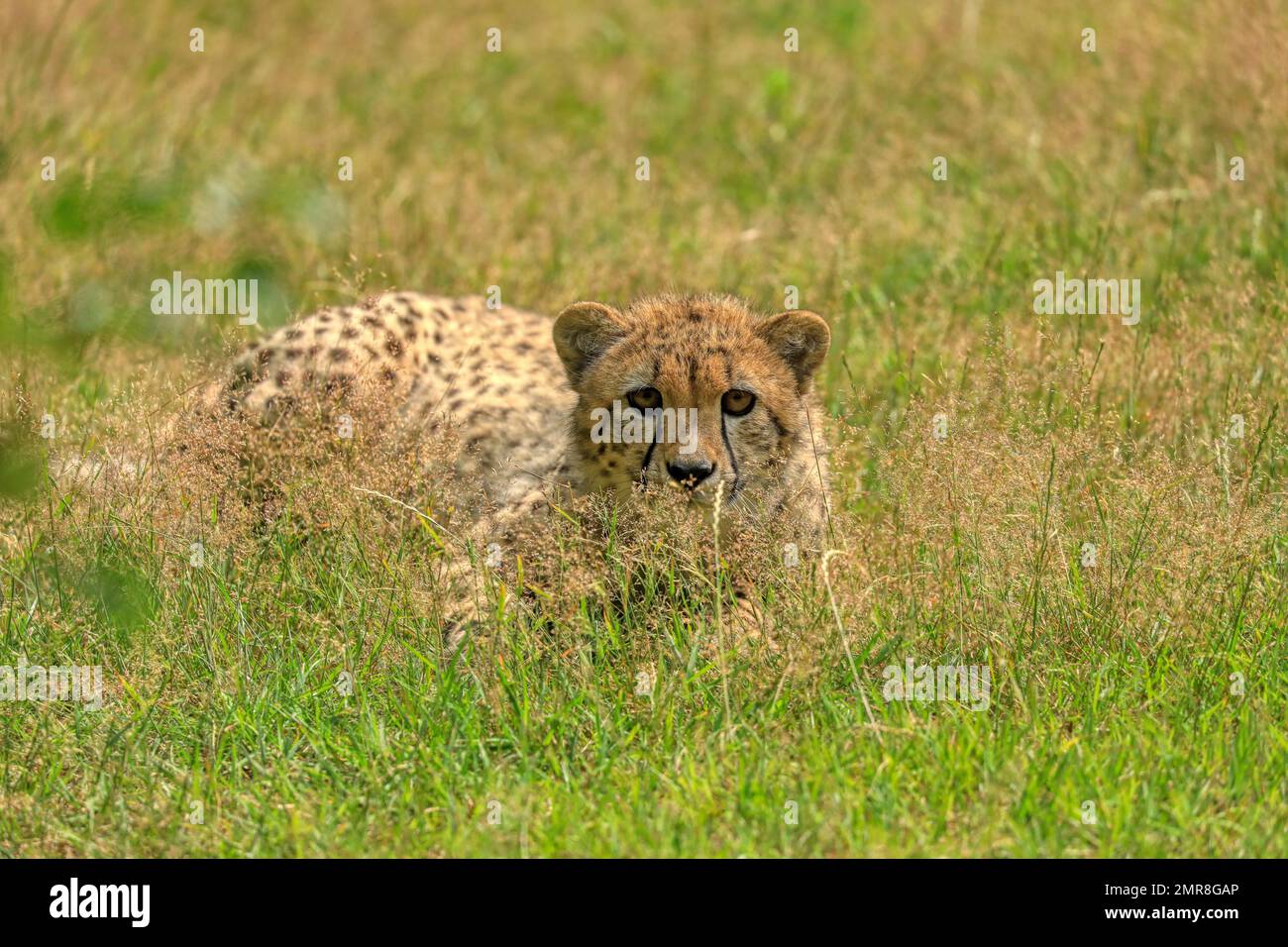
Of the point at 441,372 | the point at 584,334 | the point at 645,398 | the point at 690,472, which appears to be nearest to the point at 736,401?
the point at 645,398

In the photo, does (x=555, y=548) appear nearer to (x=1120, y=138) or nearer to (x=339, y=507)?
(x=339, y=507)

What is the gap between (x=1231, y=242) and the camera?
7.22 metres

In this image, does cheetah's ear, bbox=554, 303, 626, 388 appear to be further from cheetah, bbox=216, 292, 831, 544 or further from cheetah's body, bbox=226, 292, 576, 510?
cheetah's body, bbox=226, 292, 576, 510

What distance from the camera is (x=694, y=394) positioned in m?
4.88

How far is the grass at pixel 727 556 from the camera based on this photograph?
3.69 meters

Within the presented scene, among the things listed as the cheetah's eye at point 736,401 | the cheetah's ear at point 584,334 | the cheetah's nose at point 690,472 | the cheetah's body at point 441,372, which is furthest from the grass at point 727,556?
the cheetah's ear at point 584,334

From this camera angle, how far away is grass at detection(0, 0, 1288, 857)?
3.69 meters

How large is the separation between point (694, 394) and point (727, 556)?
486mm

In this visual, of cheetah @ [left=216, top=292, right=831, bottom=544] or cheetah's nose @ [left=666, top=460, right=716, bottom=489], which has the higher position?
cheetah @ [left=216, top=292, right=831, bottom=544]

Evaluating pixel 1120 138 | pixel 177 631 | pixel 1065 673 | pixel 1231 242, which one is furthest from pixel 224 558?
pixel 1120 138

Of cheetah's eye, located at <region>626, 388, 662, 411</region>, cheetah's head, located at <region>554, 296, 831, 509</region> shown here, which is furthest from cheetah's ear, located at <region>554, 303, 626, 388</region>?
cheetah's eye, located at <region>626, 388, 662, 411</region>

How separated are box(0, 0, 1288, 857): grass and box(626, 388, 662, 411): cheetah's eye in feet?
1.20

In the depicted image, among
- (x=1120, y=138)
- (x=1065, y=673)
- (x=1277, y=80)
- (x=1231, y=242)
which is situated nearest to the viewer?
(x=1065, y=673)

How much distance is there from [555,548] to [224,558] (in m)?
0.97
